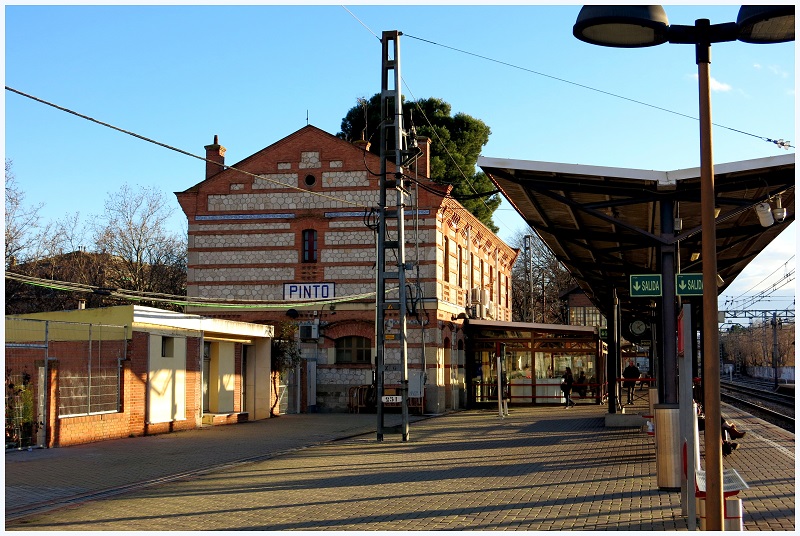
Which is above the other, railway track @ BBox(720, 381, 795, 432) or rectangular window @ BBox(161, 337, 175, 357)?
rectangular window @ BBox(161, 337, 175, 357)

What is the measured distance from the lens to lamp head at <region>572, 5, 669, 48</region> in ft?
24.0

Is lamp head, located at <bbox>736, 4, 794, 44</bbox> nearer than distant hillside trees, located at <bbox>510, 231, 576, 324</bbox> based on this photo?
Yes

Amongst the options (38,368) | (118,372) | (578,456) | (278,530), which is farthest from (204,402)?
(278,530)

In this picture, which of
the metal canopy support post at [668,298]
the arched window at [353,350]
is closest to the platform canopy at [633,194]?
the metal canopy support post at [668,298]

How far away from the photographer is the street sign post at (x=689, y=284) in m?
12.6

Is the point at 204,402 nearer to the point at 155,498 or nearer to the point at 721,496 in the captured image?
the point at 155,498

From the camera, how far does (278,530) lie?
9.72 metres

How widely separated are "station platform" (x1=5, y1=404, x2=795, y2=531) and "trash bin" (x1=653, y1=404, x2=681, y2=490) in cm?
21

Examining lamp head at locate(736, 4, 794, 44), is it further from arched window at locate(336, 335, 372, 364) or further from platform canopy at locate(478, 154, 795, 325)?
arched window at locate(336, 335, 372, 364)

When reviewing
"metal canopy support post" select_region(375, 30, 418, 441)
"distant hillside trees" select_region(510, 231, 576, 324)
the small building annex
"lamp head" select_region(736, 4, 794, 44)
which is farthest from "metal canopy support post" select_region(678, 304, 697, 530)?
"distant hillside trees" select_region(510, 231, 576, 324)

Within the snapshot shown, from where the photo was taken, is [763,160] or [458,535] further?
[763,160]

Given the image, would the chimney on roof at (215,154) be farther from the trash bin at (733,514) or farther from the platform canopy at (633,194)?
the trash bin at (733,514)

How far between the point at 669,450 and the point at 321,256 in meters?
21.0

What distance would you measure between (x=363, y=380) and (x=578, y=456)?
15.4 m
